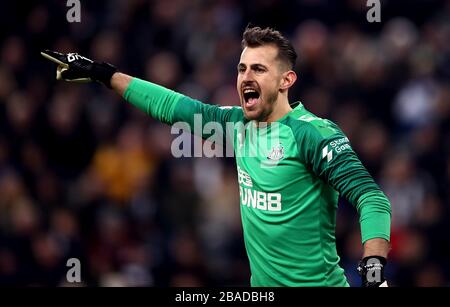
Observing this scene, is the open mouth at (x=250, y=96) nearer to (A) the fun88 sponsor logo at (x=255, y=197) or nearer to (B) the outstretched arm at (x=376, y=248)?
(A) the fun88 sponsor logo at (x=255, y=197)

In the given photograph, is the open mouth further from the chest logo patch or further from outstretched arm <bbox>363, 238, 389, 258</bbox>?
outstretched arm <bbox>363, 238, 389, 258</bbox>

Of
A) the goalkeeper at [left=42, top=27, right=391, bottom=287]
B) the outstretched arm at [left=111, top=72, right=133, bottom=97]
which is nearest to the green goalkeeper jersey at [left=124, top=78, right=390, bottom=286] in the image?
the goalkeeper at [left=42, top=27, right=391, bottom=287]

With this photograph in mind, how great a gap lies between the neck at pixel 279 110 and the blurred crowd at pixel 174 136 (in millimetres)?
3962

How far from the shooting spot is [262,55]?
20.8 ft

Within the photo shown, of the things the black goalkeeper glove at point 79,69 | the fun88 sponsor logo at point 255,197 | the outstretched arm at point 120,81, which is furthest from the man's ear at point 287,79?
the black goalkeeper glove at point 79,69

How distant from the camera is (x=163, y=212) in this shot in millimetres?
11398

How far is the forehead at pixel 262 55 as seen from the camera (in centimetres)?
632

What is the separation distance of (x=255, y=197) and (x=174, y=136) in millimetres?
5474

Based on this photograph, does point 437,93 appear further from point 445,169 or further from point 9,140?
point 9,140

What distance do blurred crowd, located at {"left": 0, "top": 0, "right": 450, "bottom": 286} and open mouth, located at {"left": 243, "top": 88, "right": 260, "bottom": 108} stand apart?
409 cm

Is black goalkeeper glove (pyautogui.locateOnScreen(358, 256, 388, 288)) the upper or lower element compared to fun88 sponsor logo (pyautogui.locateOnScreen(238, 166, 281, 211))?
lower

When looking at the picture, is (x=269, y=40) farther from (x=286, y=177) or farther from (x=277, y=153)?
(x=286, y=177)

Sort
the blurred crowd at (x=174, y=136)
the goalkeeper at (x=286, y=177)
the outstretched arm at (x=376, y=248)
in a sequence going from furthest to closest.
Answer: the blurred crowd at (x=174, y=136), the goalkeeper at (x=286, y=177), the outstretched arm at (x=376, y=248)

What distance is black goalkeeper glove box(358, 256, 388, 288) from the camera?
5.45 metres
